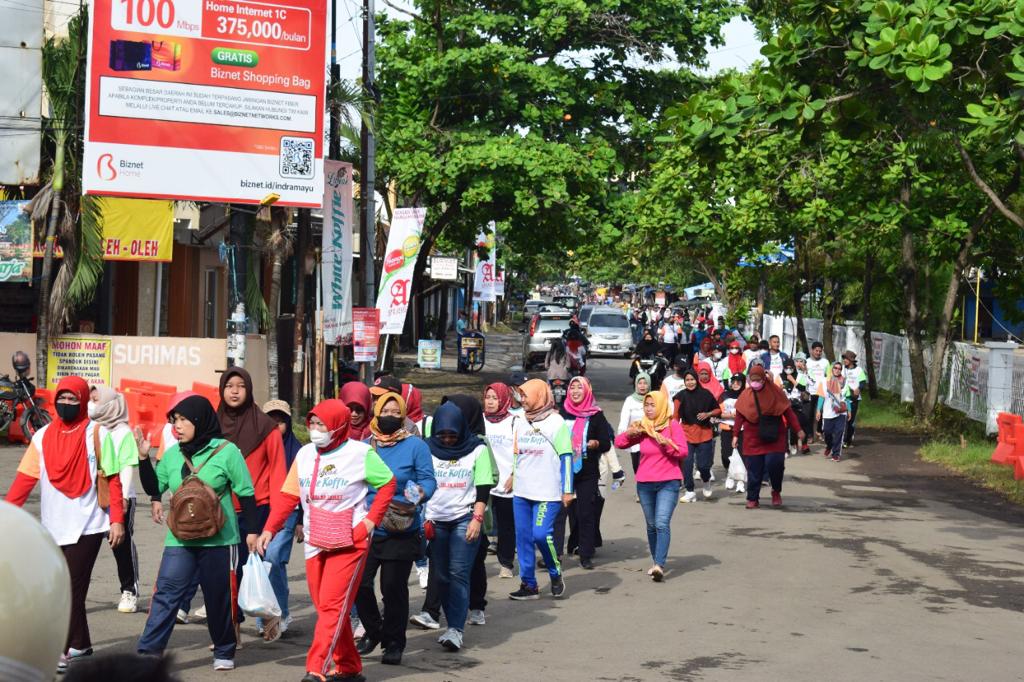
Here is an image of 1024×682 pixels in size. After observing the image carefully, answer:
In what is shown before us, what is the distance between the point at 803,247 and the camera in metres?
33.3

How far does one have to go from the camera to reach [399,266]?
874 inches

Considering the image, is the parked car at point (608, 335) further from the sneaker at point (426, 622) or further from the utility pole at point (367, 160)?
the sneaker at point (426, 622)

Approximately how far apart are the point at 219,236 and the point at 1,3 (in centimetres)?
988

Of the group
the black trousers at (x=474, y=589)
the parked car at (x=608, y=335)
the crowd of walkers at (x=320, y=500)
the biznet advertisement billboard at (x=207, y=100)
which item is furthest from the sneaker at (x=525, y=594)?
the parked car at (x=608, y=335)

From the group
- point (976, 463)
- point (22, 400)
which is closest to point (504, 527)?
point (22, 400)

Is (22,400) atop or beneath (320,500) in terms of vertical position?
atop

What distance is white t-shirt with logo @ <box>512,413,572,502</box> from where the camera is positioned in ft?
34.5

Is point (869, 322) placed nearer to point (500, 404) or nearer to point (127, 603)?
point (500, 404)

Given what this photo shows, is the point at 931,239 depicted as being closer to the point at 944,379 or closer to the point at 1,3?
the point at 944,379

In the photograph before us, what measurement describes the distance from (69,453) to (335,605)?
6.05 ft

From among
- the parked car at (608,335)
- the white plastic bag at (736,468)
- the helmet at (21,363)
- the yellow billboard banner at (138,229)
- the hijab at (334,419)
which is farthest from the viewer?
the parked car at (608,335)

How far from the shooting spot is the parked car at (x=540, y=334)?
132 feet

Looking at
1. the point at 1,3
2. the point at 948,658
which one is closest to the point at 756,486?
the point at 948,658

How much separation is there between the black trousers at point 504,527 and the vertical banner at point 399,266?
10.9 m
